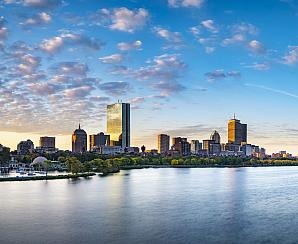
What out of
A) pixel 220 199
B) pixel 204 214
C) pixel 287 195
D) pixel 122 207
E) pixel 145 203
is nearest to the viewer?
pixel 204 214

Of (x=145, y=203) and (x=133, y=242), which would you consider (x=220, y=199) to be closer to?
(x=145, y=203)

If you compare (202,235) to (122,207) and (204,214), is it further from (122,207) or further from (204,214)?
(122,207)

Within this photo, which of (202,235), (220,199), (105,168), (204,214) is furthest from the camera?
(105,168)

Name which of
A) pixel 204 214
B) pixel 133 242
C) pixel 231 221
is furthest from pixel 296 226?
pixel 133 242

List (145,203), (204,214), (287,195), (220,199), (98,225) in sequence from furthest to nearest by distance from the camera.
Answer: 1. (287,195)
2. (220,199)
3. (145,203)
4. (204,214)
5. (98,225)

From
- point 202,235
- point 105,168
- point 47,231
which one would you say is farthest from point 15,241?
point 105,168

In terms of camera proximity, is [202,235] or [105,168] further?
[105,168]

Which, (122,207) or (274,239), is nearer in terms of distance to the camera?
(274,239)

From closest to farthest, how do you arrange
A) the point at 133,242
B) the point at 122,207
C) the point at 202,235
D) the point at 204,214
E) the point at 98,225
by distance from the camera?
the point at 133,242
the point at 202,235
the point at 98,225
the point at 204,214
the point at 122,207

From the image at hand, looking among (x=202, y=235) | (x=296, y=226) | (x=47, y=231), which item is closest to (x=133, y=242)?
(x=202, y=235)
